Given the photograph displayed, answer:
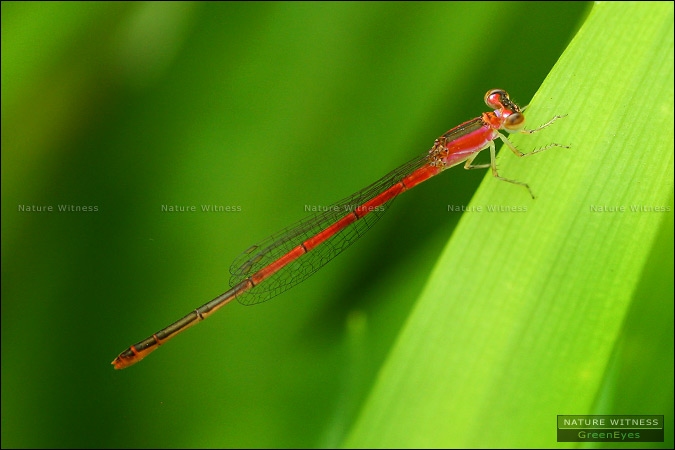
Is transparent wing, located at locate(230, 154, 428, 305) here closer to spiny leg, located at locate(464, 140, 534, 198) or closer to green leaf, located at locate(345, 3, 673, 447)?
spiny leg, located at locate(464, 140, 534, 198)

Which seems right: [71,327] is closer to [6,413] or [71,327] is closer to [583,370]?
[6,413]

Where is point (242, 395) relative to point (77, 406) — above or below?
below

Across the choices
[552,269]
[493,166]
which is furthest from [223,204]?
[552,269]

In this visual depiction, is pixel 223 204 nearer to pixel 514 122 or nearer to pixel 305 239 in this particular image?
pixel 305 239

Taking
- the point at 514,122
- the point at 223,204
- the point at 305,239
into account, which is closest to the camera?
the point at 514,122

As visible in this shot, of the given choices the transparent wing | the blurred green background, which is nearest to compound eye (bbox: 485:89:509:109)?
the blurred green background

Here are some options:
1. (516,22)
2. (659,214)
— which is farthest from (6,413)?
(516,22)
